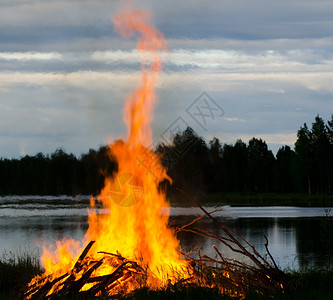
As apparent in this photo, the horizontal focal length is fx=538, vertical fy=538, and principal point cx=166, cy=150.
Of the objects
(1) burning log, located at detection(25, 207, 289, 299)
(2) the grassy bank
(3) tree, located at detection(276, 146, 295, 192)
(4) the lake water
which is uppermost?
(3) tree, located at detection(276, 146, 295, 192)

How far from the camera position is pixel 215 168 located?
358ft

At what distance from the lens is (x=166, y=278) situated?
10578mm

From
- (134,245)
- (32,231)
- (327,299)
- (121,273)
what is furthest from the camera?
(32,231)

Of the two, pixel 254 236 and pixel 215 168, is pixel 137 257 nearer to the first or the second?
pixel 254 236

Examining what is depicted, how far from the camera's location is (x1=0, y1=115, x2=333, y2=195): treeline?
85250 mm

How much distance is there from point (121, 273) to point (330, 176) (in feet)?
272

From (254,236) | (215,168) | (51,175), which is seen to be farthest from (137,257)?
(51,175)

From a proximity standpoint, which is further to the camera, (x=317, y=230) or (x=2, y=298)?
(x=317, y=230)

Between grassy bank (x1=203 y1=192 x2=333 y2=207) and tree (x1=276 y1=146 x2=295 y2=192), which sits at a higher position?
tree (x1=276 y1=146 x2=295 y2=192)

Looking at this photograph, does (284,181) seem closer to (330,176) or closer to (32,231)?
(330,176)

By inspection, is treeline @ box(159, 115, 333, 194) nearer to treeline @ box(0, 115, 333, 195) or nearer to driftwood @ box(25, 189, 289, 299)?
treeline @ box(0, 115, 333, 195)

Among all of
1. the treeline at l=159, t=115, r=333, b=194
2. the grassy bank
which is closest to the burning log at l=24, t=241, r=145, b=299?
the treeline at l=159, t=115, r=333, b=194

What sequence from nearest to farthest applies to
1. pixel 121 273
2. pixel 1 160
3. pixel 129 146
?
pixel 121 273 → pixel 129 146 → pixel 1 160

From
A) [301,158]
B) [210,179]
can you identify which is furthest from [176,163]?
[301,158]
